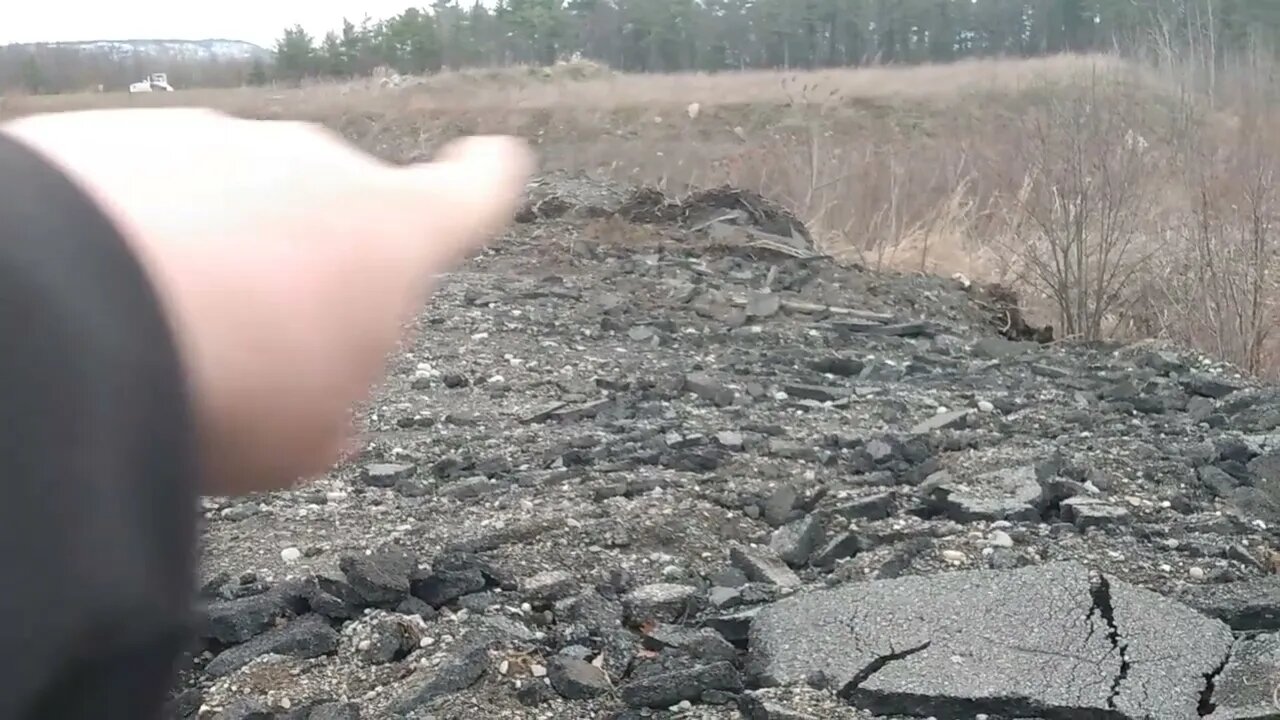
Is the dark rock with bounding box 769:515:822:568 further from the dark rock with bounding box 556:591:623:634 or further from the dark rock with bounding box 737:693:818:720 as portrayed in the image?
the dark rock with bounding box 737:693:818:720

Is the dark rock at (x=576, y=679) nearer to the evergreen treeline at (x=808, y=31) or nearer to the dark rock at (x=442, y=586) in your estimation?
the dark rock at (x=442, y=586)

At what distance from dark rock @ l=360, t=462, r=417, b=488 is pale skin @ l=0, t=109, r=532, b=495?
3915 mm

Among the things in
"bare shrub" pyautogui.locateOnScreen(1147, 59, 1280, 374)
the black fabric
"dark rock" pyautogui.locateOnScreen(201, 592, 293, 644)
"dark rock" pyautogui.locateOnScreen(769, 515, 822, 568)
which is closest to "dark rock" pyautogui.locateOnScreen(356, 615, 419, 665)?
"dark rock" pyautogui.locateOnScreen(201, 592, 293, 644)

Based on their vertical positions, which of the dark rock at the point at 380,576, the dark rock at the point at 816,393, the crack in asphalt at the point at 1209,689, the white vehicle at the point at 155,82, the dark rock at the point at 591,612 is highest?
the white vehicle at the point at 155,82

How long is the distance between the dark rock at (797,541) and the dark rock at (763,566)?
0.03 meters

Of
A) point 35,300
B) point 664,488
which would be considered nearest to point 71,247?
point 35,300

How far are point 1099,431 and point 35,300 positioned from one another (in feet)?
17.8

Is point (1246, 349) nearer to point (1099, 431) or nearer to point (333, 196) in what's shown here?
point (1099, 431)

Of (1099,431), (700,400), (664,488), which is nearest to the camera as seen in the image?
(664,488)

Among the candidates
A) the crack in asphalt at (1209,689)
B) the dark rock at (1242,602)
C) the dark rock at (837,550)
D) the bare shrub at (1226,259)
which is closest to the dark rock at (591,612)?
the dark rock at (837,550)

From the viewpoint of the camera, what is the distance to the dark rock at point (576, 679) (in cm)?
305

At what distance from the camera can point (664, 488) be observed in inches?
180

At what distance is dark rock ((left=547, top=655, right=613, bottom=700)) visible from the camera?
120 inches

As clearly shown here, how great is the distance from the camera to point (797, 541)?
3977 millimetres
